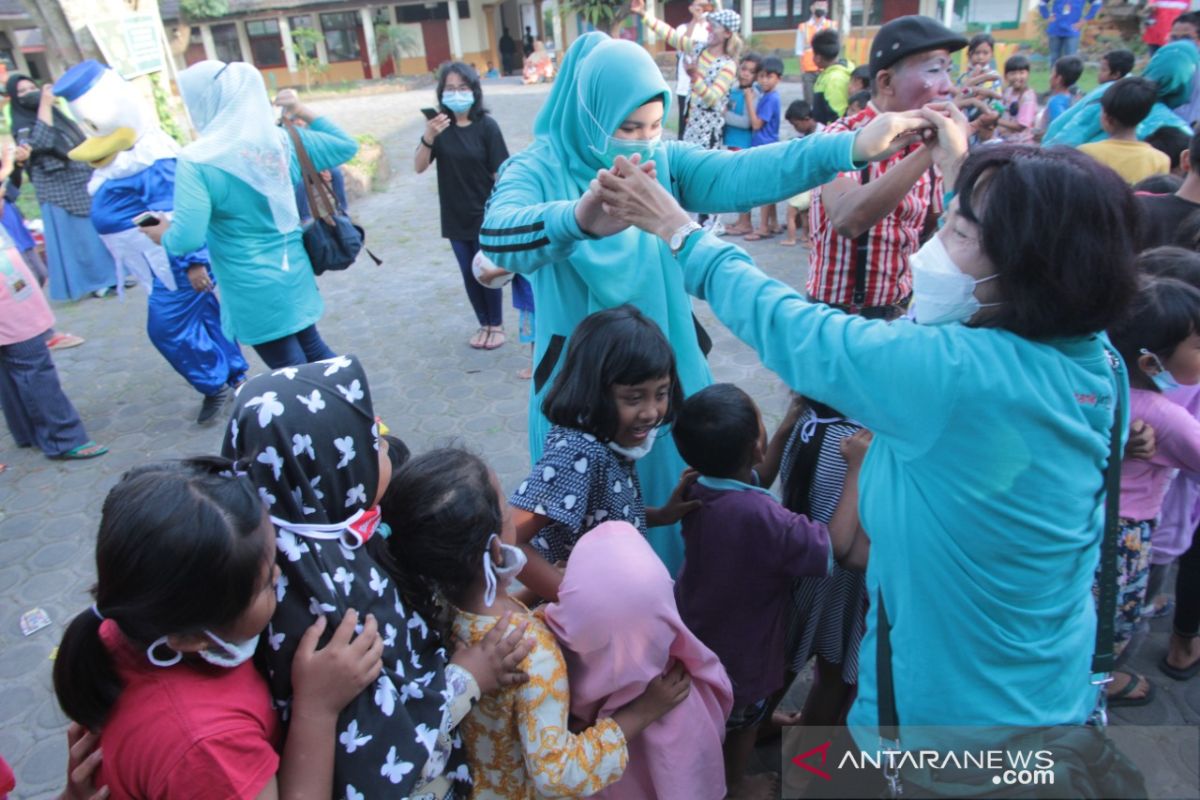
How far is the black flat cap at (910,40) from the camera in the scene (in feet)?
7.91

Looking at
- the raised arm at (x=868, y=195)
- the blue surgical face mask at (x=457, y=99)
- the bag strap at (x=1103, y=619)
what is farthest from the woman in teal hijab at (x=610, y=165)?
the blue surgical face mask at (x=457, y=99)

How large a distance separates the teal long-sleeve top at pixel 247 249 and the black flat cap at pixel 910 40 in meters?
2.74

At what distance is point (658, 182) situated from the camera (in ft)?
6.34

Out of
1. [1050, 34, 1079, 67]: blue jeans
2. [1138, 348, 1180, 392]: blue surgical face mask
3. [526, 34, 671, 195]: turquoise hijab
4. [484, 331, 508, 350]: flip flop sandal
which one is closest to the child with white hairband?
[526, 34, 671, 195]: turquoise hijab

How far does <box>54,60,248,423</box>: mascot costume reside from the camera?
4.67 meters

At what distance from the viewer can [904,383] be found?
116 cm

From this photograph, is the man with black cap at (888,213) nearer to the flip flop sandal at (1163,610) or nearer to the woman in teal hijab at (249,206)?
→ the flip flop sandal at (1163,610)

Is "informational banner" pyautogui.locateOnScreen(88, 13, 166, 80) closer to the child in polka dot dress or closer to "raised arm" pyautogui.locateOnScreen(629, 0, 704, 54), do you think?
"raised arm" pyautogui.locateOnScreen(629, 0, 704, 54)

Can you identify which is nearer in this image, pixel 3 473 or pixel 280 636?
pixel 280 636

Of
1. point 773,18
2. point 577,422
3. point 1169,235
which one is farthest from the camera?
point 773,18

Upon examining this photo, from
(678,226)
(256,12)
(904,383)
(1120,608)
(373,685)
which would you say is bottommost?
(1120,608)

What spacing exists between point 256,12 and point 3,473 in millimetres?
31035

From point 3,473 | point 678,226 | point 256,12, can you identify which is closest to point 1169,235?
point 678,226

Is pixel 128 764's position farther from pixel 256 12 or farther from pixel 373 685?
pixel 256 12
